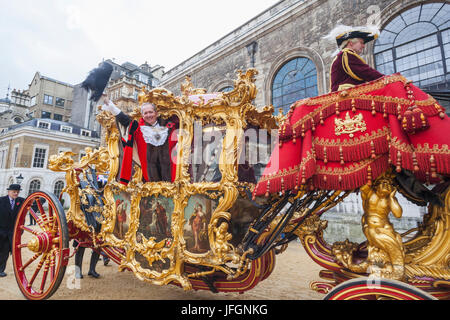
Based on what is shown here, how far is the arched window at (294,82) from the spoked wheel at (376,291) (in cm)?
945

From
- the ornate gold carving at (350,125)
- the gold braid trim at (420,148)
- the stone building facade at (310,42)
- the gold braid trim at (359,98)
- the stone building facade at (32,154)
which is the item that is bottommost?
the gold braid trim at (420,148)

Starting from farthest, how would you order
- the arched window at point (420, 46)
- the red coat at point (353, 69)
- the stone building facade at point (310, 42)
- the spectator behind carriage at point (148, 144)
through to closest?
1. the stone building facade at point (310, 42)
2. the arched window at point (420, 46)
3. the spectator behind carriage at point (148, 144)
4. the red coat at point (353, 69)

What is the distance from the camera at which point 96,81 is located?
8.12 ft

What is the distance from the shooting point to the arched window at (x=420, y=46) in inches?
299

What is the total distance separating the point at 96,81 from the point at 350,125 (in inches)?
92.3

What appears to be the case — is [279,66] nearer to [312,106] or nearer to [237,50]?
[237,50]

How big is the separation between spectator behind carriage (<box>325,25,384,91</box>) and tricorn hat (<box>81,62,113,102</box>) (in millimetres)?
2158

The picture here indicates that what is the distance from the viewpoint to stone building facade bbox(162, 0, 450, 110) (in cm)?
785

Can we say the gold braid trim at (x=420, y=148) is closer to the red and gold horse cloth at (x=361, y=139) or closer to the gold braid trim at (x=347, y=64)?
the red and gold horse cloth at (x=361, y=139)

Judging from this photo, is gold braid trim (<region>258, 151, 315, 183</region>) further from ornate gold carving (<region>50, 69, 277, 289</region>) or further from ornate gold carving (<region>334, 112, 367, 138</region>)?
ornate gold carving (<region>50, 69, 277, 289</region>)

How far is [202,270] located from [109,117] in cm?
219

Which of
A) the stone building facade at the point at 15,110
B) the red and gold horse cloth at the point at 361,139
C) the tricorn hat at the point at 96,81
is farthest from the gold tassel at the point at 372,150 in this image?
the stone building facade at the point at 15,110

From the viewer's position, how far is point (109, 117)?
3168 mm
